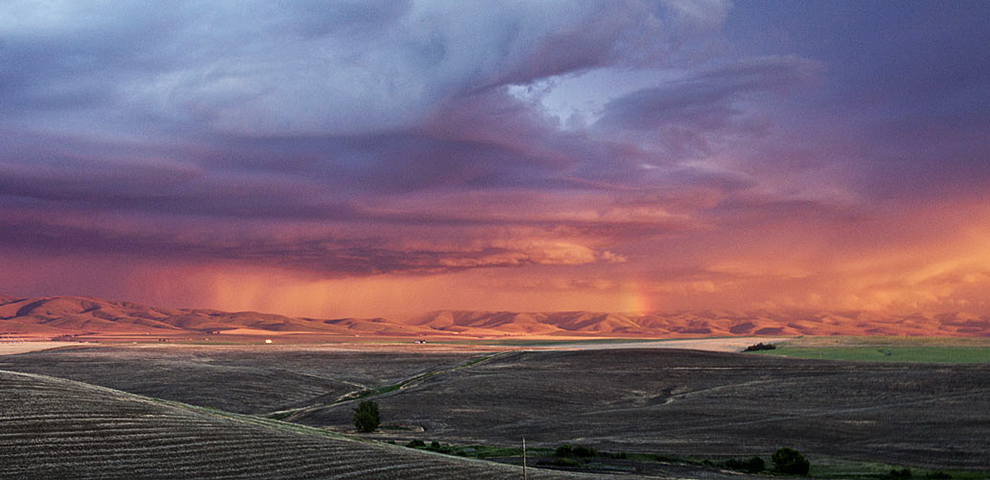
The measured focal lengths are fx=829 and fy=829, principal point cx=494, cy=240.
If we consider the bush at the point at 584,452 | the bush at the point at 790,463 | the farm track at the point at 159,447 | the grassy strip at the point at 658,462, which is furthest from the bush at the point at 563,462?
the bush at the point at 790,463

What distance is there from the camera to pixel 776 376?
110m

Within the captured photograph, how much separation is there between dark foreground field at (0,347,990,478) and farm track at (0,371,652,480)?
1786 cm

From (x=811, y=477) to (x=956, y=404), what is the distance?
143 ft

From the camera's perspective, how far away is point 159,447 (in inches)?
1398

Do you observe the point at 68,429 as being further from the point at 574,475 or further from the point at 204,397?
the point at 204,397

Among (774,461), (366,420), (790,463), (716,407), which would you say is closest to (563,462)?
(774,461)

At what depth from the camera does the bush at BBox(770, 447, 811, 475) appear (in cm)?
4847

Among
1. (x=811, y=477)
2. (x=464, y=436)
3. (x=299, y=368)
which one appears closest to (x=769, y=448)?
(x=811, y=477)

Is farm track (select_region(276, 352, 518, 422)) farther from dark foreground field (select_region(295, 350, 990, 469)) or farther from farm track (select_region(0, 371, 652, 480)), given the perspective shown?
farm track (select_region(0, 371, 652, 480))

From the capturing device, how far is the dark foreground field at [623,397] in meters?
61.4

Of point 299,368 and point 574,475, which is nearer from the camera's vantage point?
point 574,475

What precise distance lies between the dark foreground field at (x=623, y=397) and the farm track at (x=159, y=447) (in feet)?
58.6

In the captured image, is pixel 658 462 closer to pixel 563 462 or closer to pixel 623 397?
pixel 563 462

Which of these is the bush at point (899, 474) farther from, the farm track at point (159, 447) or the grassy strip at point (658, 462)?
the farm track at point (159, 447)
